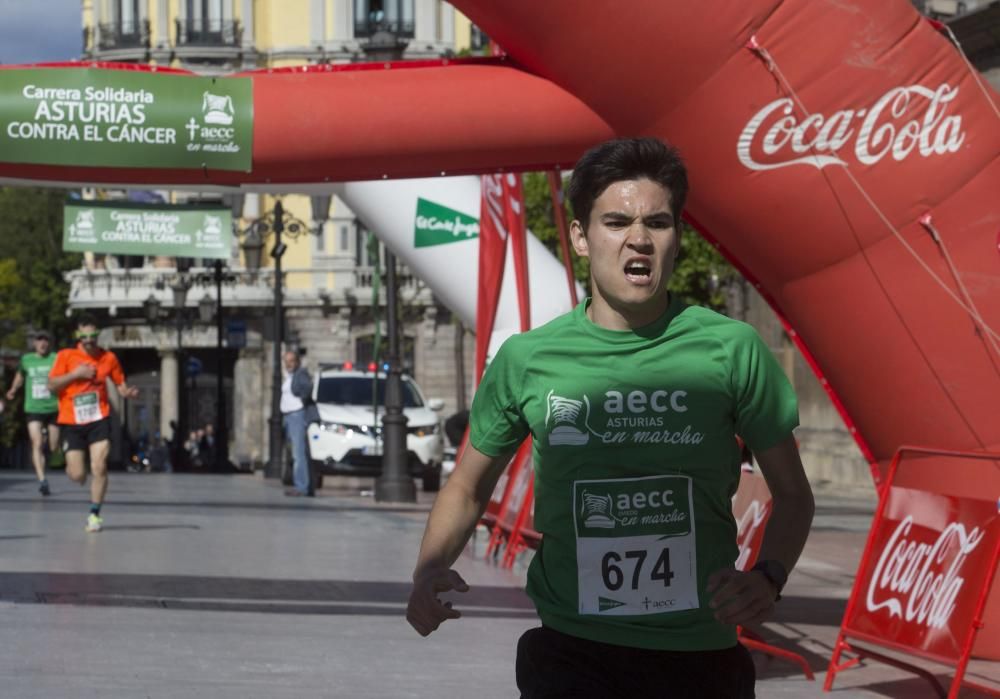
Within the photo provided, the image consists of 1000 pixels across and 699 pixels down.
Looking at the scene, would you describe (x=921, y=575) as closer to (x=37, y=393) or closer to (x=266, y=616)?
(x=266, y=616)

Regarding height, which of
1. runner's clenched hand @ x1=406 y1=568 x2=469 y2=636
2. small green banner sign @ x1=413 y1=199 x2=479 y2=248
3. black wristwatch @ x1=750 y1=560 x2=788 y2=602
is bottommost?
runner's clenched hand @ x1=406 y1=568 x2=469 y2=636

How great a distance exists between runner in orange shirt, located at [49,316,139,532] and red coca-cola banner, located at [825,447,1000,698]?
8154 mm

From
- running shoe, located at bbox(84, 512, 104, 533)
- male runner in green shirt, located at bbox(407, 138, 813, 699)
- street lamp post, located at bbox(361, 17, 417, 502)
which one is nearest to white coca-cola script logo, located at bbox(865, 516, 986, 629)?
male runner in green shirt, located at bbox(407, 138, 813, 699)

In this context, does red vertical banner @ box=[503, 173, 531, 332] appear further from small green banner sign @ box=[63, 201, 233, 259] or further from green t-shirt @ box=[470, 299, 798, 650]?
green t-shirt @ box=[470, 299, 798, 650]

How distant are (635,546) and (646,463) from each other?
18 centimetres

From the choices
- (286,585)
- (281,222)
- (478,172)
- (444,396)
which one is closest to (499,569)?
(286,585)

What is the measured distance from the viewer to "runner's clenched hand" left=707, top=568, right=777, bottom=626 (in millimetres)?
3725

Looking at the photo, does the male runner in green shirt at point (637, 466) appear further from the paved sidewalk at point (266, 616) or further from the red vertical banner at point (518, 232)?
the red vertical banner at point (518, 232)

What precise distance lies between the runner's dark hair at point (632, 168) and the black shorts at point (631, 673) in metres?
0.90

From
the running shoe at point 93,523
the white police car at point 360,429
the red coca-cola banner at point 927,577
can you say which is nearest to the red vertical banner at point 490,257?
the running shoe at point 93,523

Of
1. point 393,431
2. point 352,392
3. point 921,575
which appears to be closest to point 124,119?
point 921,575

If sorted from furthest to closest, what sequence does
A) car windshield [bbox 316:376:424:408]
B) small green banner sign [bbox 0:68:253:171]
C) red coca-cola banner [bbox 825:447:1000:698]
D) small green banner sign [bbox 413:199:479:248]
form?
car windshield [bbox 316:376:424:408]
small green banner sign [bbox 413:199:479:248]
small green banner sign [bbox 0:68:253:171]
red coca-cola banner [bbox 825:447:1000:698]

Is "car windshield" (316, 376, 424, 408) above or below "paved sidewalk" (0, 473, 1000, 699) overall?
above

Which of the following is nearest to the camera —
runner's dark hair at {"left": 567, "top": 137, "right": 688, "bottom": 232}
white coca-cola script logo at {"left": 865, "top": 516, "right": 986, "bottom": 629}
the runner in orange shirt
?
runner's dark hair at {"left": 567, "top": 137, "right": 688, "bottom": 232}
